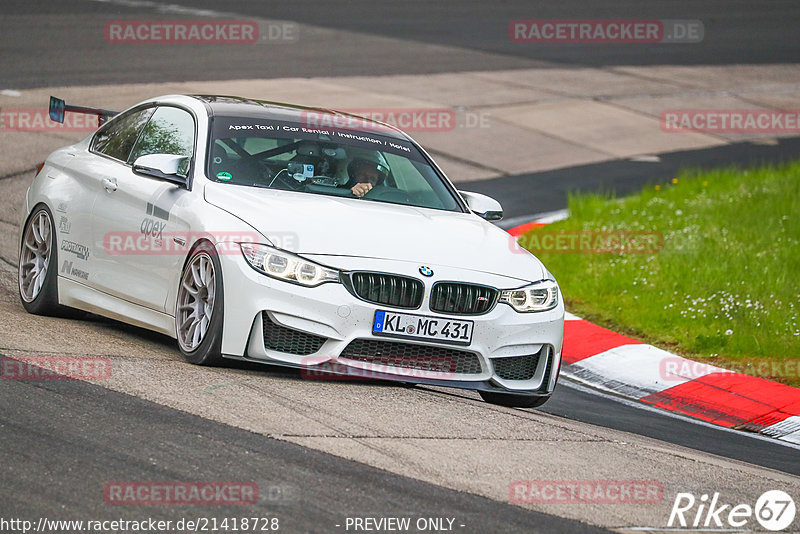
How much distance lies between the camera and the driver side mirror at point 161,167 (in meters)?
7.55

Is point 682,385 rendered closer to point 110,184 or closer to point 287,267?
point 287,267

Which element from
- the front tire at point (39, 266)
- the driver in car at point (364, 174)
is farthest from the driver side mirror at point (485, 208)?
the front tire at point (39, 266)

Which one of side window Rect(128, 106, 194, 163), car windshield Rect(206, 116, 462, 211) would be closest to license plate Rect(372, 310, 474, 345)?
car windshield Rect(206, 116, 462, 211)

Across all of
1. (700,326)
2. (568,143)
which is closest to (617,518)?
(700,326)

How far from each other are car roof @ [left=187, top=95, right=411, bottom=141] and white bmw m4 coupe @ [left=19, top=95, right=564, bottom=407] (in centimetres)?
2

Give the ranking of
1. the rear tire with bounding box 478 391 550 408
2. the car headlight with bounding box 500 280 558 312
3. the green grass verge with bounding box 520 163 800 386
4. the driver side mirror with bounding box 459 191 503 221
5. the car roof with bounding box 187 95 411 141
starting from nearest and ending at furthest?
the car headlight with bounding box 500 280 558 312 → the rear tire with bounding box 478 391 550 408 → the car roof with bounding box 187 95 411 141 → the driver side mirror with bounding box 459 191 503 221 → the green grass verge with bounding box 520 163 800 386

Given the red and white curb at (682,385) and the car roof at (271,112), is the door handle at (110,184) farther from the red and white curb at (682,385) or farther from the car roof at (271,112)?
the red and white curb at (682,385)

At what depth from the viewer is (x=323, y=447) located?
568 centimetres

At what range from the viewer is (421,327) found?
680 centimetres

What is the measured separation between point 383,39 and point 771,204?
44.8 feet

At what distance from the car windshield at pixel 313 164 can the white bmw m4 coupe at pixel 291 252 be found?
0.01 meters

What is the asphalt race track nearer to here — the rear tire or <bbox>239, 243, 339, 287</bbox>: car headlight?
the rear tire

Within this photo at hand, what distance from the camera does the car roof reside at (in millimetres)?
8195

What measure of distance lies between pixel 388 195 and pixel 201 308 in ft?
5.08
